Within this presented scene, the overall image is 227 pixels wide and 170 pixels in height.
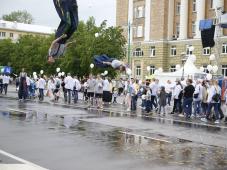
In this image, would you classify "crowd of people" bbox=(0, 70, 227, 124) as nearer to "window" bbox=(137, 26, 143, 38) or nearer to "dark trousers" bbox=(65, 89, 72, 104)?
"dark trousers" bbox=(65, 89, 72, 104)

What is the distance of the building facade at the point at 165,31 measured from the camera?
65688 millimetres

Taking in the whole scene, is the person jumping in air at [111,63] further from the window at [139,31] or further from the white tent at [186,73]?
the window at [139,31]

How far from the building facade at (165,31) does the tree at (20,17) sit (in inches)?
2601

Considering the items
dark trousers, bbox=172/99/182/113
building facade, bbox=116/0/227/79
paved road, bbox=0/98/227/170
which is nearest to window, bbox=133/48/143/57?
building facade, bbox=116/0/227/79

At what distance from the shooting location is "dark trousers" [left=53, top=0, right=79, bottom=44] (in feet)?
36.1

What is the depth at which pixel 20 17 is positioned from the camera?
134 metres

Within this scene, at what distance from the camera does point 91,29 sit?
5841cm

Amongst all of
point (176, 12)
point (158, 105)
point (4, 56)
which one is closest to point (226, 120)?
point (158, 105)

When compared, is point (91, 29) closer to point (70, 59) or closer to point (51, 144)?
point (70, 59)

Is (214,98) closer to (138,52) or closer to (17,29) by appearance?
(138,52)

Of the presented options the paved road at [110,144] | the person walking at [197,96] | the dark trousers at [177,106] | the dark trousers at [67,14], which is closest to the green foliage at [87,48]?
the dark trousers at [177,106]

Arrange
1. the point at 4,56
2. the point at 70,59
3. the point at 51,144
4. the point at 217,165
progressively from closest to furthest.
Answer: the point at 217,165 → the point at 51,144 → the point at 70,59 → the point at 4,56

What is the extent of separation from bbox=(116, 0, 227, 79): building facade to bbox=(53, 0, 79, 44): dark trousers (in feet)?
173

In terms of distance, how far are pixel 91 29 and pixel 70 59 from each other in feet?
14.6
